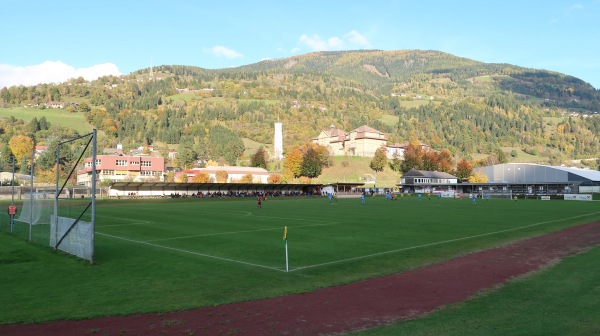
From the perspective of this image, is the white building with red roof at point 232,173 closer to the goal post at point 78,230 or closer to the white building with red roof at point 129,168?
the white building with red roof at point 129,168

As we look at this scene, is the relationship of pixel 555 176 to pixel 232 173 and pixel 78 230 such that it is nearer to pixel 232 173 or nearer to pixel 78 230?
pixel 232 173

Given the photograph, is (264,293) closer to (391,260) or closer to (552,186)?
(391,260)

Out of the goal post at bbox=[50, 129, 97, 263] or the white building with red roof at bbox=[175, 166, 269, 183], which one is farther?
the white building with red roof at bbox=[175, 166, 269, 183]

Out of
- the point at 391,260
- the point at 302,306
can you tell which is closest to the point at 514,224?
the point at 391,260

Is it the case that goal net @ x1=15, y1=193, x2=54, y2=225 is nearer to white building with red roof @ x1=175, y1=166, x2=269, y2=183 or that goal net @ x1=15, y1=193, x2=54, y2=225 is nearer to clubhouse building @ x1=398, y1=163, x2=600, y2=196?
clubhouse building @ x1=398, y1=163, x2=600, y2=196

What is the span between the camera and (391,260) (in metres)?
20.2

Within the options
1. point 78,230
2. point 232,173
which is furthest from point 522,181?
point 78,230

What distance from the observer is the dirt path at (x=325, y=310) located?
1048cm

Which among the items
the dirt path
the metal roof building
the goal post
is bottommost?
the dirt path

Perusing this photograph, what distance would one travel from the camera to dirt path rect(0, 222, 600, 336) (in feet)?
34.4

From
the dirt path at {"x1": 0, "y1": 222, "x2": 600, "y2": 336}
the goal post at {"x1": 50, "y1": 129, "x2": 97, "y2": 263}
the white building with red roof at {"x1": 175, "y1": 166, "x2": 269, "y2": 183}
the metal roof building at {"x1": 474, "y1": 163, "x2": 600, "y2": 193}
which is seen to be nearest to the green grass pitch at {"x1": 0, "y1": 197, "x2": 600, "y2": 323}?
the goal post at {"x1": 50, "y1": 129, "x2": 97, "y2": 263}

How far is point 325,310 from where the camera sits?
39.7 ft

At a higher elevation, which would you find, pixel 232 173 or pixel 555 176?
pixel 232 173

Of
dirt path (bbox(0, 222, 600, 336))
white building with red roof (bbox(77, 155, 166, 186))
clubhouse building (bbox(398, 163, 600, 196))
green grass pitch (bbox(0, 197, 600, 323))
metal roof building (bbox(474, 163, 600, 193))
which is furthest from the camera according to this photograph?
white building with red roof (bbox(77, 155, 166, 186))
